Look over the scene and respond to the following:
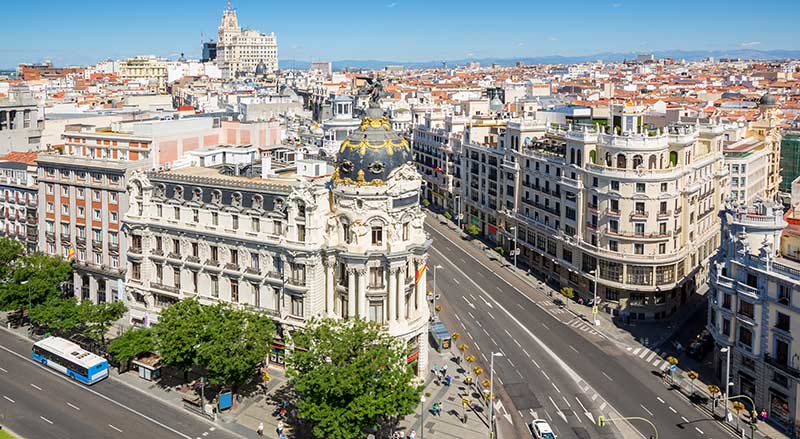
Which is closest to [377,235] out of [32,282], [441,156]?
[32,282]

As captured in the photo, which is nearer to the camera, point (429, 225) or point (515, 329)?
point (515, 329)

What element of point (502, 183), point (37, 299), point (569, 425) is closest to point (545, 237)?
point (502, 183)

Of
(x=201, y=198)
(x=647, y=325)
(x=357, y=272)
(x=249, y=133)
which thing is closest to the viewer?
(x=357, y=272)

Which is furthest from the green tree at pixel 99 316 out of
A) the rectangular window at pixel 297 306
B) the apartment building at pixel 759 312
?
the apartment building at pixel 759 312

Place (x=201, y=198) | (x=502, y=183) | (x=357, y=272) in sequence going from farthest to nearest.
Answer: (x=502, y=183) → (x=201, y=198) → (x=357, y=272)

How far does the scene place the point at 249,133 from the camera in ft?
422

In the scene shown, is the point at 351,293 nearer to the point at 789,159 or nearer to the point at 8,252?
the point at 8,252

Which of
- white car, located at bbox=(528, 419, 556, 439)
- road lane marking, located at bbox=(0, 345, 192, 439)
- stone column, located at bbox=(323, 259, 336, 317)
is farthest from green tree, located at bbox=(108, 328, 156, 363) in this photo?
white car, located at bbox=(528, 419, 556, 439)

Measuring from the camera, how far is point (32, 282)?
346ft

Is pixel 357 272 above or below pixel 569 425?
above

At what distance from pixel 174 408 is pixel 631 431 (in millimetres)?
49141

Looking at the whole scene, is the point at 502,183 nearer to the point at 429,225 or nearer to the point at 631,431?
the point at 429,225

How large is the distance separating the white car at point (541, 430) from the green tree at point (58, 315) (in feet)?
189

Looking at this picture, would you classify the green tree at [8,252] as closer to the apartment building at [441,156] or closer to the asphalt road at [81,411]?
the asphalt road at [81,411]
